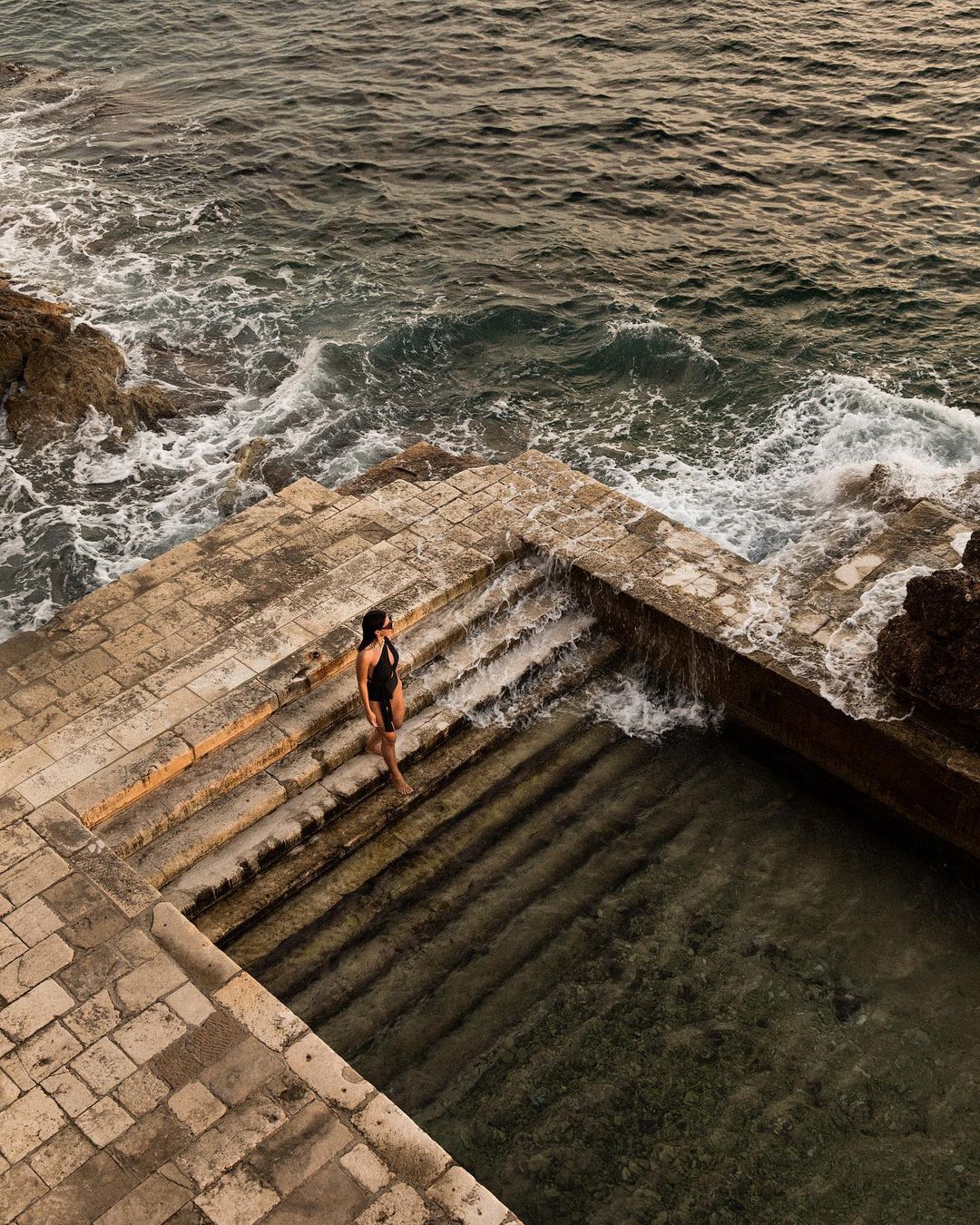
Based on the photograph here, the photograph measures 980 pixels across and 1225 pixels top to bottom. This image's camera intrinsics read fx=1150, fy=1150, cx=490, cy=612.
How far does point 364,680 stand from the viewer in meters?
7.75

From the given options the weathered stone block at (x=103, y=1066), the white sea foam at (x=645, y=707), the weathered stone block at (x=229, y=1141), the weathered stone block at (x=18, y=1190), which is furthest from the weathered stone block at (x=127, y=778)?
the white sea foam at (x=645, y=707)

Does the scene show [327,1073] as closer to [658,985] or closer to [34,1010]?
[34,1010]

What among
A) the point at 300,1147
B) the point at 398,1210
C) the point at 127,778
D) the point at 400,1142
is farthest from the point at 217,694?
the point at 398,1210

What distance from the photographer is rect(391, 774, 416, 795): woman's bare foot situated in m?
8.12

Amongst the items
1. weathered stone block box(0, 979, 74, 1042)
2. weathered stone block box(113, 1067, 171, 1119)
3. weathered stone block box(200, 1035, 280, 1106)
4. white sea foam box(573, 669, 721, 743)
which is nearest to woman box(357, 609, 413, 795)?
white sea foam box(573, 669, 721, 743)

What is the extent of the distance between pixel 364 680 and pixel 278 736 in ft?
2.77

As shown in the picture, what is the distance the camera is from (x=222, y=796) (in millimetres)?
7879

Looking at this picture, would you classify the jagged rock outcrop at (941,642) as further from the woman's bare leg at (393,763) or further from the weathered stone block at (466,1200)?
the weathered stone block at (466,1200)

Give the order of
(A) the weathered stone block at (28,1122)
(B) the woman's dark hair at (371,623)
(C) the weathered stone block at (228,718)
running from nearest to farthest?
1. (A) the weathered stone block at (28,1122)
2. (B) the woman's dark hair at (371,623)
3. (C) the weathered stone block at (228,718)

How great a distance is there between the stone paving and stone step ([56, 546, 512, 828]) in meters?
0.02

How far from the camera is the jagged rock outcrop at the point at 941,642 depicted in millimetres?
7461

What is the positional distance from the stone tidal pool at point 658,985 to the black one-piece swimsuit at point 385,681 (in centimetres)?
89

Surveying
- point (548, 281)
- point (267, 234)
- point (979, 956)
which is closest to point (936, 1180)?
point (979, 956)

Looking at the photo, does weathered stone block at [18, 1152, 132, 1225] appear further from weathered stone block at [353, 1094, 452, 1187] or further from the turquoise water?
the turquoise water
